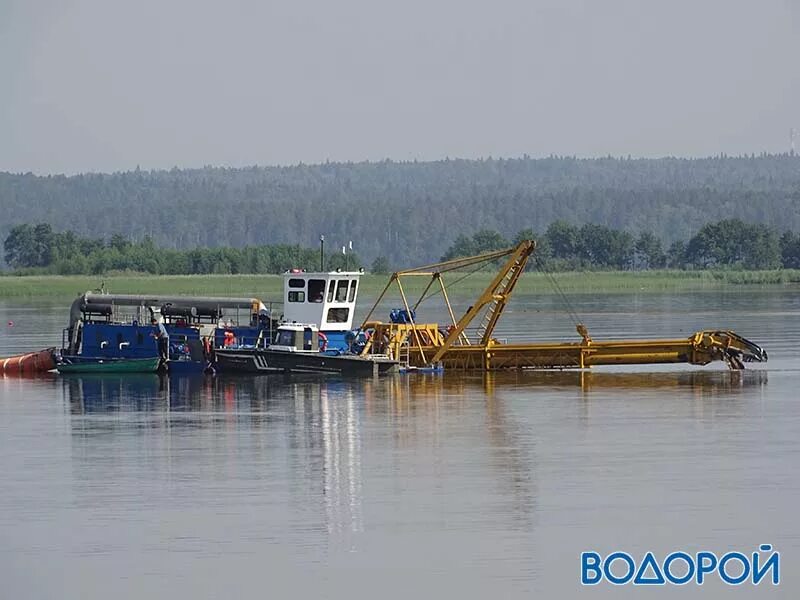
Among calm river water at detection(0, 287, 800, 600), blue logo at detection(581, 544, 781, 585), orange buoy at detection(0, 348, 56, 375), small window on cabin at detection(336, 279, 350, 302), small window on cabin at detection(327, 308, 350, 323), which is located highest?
small window on cabin at detection(336, 279, 350, 302)

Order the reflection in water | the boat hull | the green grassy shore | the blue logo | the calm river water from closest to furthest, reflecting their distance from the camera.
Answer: the blue logo
the calm river water
the reflection in water
the boat hull
the green grassy shore

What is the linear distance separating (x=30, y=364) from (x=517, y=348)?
17.3 m

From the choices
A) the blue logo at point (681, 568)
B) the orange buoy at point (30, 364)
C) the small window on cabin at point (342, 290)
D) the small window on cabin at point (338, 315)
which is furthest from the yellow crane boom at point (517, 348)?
the blue logo at point (681, 568)

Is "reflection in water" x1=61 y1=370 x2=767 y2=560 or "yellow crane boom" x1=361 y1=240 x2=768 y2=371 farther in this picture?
"yellow crane boom" x1=361 y1=240 x2=768 y2=371

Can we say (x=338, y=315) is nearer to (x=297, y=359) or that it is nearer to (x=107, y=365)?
(x=297, y=359)

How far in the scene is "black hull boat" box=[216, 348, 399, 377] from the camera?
5400 cm

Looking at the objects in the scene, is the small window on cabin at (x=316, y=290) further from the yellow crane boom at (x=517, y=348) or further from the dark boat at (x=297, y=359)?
the yellow crane boom at (x=517, y=348)

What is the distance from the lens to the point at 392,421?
43.6m

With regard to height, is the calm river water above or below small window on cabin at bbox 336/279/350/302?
below

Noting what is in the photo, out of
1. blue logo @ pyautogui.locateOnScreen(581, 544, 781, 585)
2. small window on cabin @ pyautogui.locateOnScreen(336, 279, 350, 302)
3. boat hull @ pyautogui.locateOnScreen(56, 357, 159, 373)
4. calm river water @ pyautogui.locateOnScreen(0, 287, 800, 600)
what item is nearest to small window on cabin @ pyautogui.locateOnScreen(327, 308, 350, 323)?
small window on cabin @ pyautogui.locateOnScreen(336, 279, 350, 302)

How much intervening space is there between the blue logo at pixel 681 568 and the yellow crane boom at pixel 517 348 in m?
25.7

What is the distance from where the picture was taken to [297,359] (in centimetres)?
5469

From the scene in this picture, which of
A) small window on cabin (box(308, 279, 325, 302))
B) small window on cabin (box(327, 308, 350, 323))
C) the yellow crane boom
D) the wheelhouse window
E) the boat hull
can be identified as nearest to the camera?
the yellow crane boom

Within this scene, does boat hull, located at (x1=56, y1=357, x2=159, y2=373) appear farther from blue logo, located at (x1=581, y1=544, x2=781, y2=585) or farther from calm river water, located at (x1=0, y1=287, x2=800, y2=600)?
blue logo, located at (x1=581, y1=544, x2=781, y2=585)
